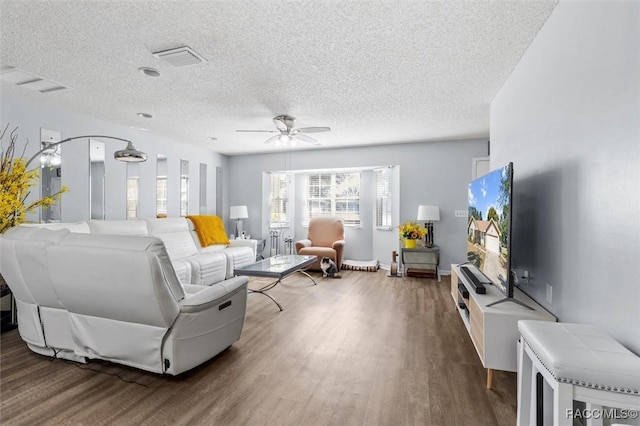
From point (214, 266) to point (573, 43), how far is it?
4.67m

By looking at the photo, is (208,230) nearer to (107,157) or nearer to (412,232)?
(107,157)

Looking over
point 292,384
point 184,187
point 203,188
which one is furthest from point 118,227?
point 292,384

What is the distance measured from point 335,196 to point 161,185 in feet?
11.9

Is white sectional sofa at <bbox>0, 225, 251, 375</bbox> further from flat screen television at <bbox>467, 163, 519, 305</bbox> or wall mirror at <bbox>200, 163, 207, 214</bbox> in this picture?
wall mirror at <bbox>200, 163, 207, 214</bbox>

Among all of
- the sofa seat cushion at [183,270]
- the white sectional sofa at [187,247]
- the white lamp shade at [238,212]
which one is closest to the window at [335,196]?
the white lamp shade at [238,212]

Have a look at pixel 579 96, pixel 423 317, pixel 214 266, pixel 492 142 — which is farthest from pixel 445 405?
A: pixel 214 266

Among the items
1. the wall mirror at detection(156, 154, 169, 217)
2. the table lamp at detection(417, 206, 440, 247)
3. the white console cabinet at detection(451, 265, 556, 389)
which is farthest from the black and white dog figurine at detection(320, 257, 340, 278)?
the white console cabinet at detection(451, 265, 556, 389)

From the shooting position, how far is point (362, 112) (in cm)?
402

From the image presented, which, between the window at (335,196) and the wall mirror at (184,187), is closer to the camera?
the wall mirror at (184,187)

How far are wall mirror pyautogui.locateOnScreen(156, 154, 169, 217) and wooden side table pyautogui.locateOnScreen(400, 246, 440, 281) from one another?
14.3 ft

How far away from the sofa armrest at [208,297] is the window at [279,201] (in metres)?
4.80

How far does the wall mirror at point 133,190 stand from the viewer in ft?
16.1

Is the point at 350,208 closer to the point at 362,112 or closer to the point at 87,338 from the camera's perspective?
the point at 362,112

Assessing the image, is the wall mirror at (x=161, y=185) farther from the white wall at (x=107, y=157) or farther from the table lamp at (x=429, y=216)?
the table lamp at (x=429, y=216)
